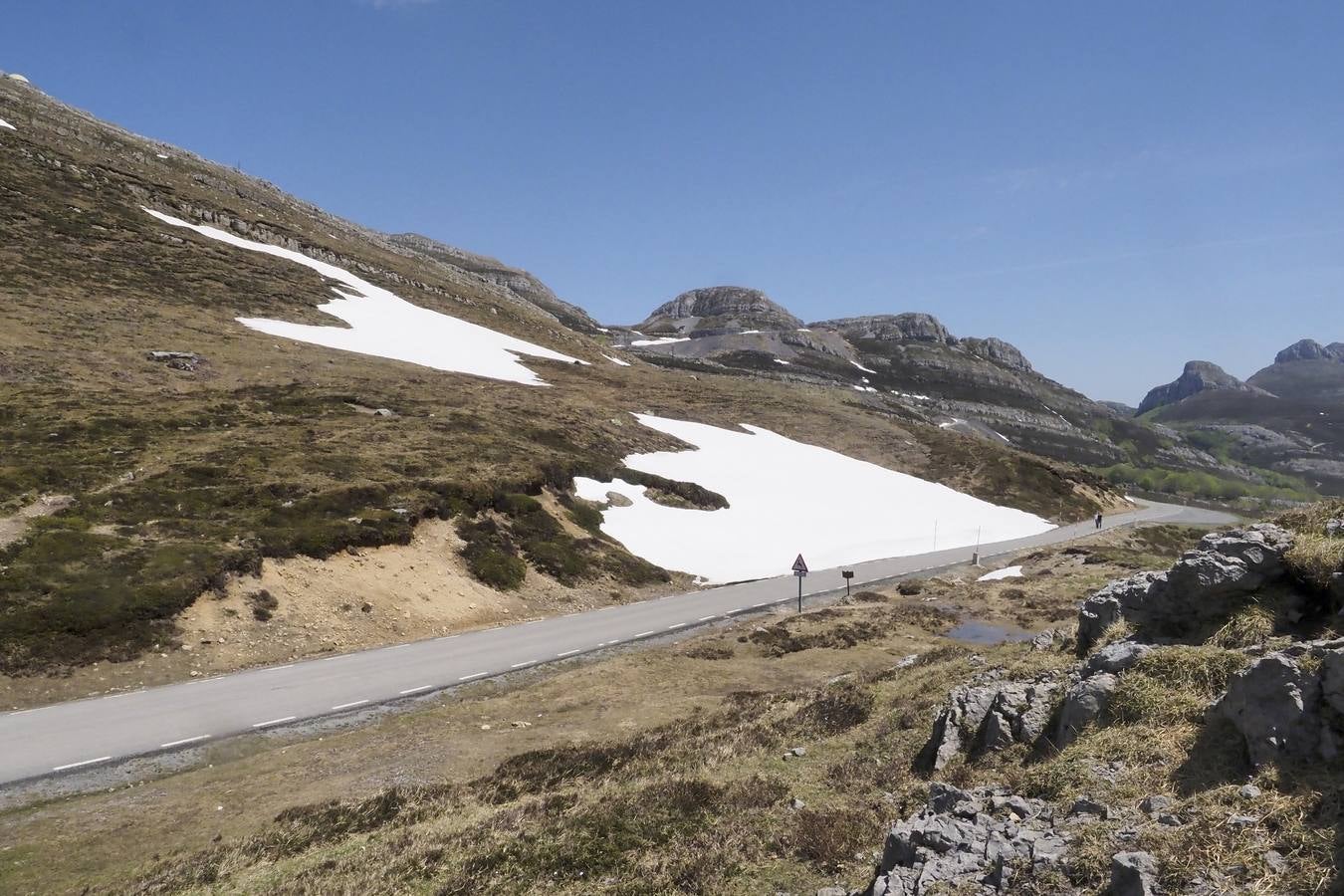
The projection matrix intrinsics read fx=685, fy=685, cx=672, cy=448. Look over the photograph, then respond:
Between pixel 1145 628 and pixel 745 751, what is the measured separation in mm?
7452

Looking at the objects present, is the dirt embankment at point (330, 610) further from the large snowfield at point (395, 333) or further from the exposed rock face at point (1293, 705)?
the large snowfield at point (395, 333)

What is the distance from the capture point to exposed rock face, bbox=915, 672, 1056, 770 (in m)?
9.87

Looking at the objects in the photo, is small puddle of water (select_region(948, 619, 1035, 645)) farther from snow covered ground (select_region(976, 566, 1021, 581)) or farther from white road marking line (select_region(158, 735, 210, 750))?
white road marking line (select_region(158, 735, 210, 750))

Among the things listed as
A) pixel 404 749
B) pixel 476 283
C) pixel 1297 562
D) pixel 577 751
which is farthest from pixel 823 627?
pixel 476 283

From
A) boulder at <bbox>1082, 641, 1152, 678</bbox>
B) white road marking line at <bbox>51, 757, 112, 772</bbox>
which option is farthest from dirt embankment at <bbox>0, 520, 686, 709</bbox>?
boulder at <bbox>1082, 641, 1152, 678</bbox>

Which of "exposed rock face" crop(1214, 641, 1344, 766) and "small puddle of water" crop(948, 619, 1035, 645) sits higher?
"exposed rock face" crop(1214, 641, 1344, 766)

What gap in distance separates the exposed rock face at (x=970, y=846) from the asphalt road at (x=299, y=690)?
17.9 m

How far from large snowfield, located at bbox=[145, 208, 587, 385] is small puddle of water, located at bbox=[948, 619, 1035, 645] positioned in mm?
53890

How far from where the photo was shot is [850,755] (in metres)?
12.5

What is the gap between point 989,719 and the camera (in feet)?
34.0

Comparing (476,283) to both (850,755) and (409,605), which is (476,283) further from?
(850,755)

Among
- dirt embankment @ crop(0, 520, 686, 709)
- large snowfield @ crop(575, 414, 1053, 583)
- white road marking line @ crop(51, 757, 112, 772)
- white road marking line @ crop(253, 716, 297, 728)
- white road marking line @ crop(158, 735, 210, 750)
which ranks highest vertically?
large snowfield @ crop(575, 414, 1053, 583)

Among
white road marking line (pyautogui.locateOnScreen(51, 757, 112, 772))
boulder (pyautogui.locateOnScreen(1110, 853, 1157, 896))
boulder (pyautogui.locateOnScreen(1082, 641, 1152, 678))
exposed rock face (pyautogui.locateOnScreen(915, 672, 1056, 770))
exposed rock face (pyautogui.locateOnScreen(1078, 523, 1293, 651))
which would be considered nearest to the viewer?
boulder (pyautogui.locateOnScreen(1110, 853, 1157, 896))

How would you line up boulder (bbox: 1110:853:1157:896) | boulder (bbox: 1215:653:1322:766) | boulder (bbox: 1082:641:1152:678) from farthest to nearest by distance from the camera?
boulder (bbox: 1082:641:1152:678) → boulder (bbox: 1215:653:1322:766) → boulder (bbox: 1110:853:1157:896)
